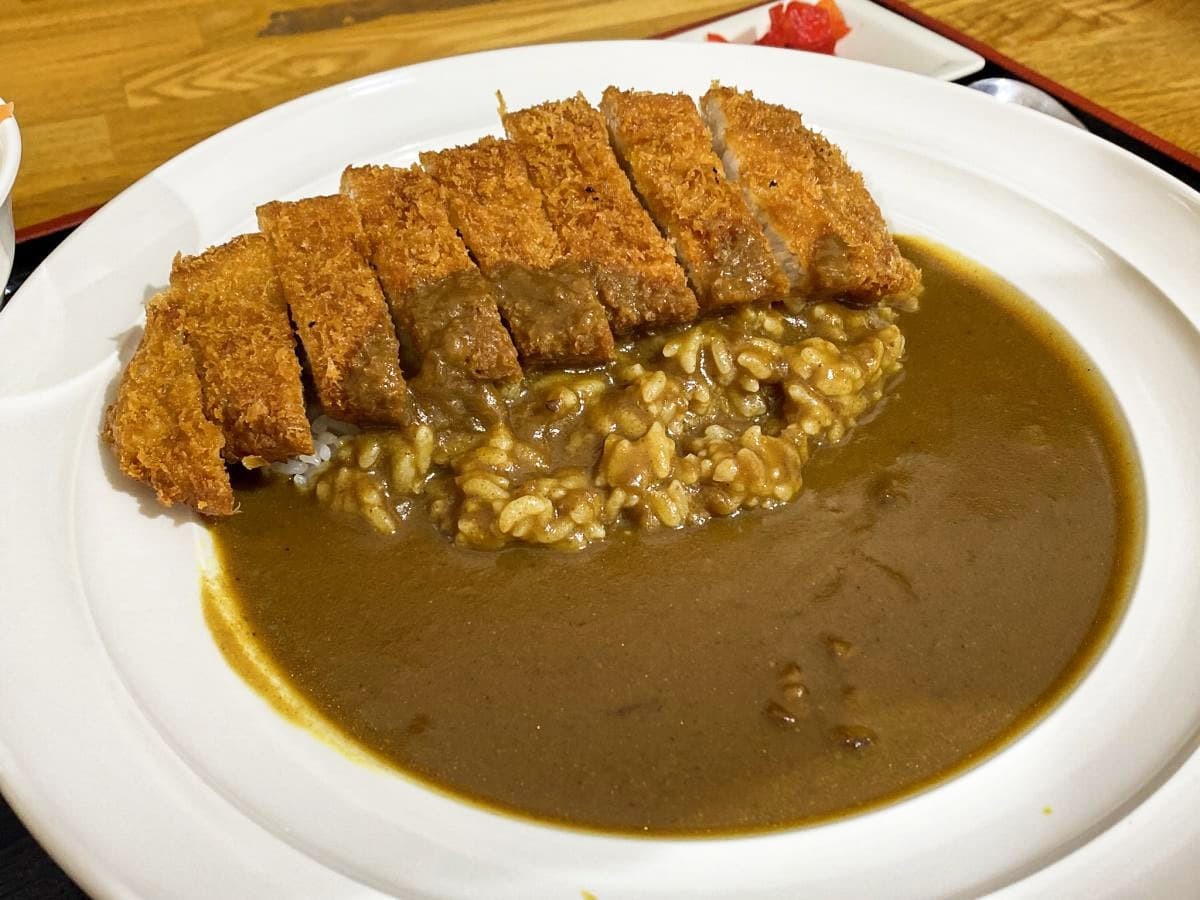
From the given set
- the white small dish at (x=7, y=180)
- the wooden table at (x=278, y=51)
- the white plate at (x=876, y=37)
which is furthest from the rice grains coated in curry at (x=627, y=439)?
the wooden table at (x=278, y=51)

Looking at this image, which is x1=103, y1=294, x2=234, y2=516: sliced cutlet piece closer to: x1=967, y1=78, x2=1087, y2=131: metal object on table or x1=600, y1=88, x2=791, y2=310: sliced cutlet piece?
x1=600, y1=88, x2=791, y2=310: sliced cutlet piece

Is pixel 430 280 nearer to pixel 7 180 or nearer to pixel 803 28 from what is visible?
pixel 7 180

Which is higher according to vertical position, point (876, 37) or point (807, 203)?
point (876, 37)

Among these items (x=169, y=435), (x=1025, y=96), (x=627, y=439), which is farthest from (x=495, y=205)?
(x=1025, y=96)

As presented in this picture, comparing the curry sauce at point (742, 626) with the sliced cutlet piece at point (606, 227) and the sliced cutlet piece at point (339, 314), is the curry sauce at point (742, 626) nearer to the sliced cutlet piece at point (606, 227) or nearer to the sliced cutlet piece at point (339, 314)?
the sliced cutlet piece at point (339, 314)

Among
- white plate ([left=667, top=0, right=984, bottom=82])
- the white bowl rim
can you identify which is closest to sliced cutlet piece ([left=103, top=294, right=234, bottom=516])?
the white bowl rim

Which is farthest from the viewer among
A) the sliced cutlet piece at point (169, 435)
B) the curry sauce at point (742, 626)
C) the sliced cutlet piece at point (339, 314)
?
the sliced cutlet piece at point (339, 314)

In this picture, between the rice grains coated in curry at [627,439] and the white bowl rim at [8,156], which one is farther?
Result: the white bowl rim at [8,156]
